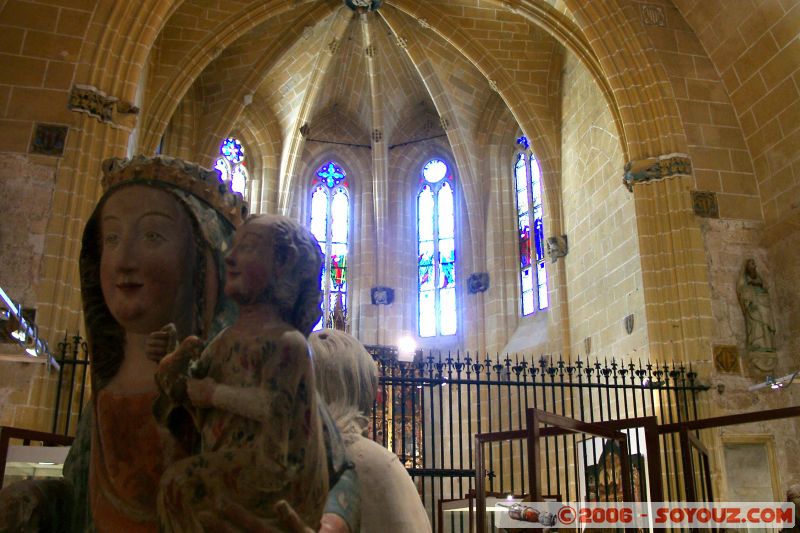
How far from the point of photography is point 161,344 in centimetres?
154

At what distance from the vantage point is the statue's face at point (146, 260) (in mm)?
1652

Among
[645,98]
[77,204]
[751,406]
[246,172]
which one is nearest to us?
[77,204]

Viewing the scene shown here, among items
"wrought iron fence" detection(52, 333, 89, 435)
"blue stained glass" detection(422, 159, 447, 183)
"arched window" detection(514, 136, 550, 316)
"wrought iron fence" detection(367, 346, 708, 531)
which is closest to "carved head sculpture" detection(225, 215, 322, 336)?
"wrought iron fence" detection(367, 346, 708, 531)

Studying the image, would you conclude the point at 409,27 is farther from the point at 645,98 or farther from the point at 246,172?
the point at 645,98

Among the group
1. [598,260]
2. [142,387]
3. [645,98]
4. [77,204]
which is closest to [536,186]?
[598,260]

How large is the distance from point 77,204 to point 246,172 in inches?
378

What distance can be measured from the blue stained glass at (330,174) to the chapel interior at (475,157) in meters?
0.04

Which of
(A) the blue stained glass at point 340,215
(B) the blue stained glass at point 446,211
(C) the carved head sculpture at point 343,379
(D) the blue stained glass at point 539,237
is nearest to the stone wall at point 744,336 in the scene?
(D) the blue stained glass at point 539,237

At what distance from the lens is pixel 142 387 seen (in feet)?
5.44

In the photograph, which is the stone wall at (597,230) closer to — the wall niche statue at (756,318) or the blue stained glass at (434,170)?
the wall niche statue at (756,318)

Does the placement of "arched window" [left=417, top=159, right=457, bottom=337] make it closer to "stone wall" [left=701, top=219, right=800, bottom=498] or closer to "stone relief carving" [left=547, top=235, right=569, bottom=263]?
"stone relief carving" [left=547, top=235, right=569, bottom=263]

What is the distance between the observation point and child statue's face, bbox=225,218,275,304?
1.47m

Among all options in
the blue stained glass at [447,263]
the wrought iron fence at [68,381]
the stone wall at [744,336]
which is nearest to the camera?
the wrought iron fence at [68,381]

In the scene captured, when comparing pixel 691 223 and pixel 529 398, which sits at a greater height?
pixel 691 223
